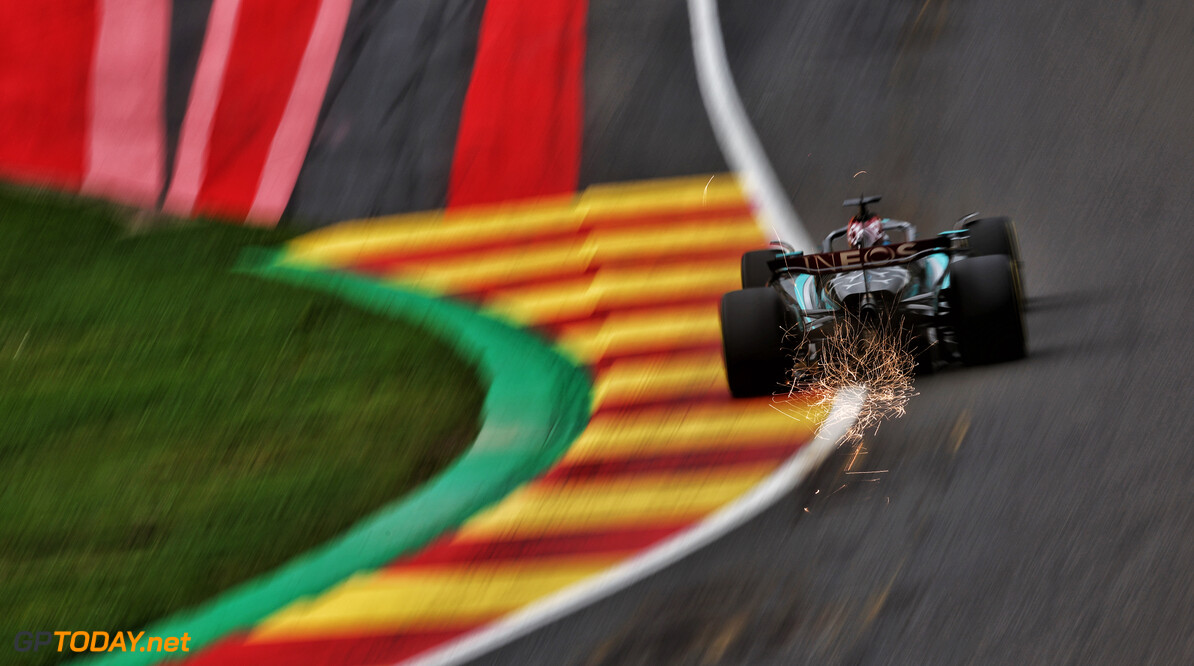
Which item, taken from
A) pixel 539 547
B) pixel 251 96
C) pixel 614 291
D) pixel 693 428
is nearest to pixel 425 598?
pixel 539 547

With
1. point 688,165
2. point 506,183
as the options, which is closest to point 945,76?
point 688,165

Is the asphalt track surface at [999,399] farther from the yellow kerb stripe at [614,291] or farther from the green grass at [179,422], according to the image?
the green grass at [179,422]

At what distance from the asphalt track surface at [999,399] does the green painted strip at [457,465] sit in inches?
62.9

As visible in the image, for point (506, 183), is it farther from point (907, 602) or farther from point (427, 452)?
point (907, 602)

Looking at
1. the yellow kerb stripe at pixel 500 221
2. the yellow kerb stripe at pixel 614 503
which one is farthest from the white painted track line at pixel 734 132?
the yellow kerb stripe at pixel 614 503

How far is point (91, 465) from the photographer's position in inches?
340

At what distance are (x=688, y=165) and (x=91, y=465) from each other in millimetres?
6945

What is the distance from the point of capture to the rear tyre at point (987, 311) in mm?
7844

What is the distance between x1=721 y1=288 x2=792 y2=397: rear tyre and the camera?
8031mm

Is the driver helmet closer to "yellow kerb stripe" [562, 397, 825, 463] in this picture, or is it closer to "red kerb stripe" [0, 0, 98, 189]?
"yellow kerb stripe" [562, 397, 825, 463]

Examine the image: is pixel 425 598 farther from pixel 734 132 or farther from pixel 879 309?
pixel 734 132

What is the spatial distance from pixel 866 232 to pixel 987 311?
3.41 feet

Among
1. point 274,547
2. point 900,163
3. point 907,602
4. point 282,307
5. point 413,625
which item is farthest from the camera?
point 900,163

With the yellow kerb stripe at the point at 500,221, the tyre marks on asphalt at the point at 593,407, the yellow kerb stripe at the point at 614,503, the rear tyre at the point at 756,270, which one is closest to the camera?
the tyre marks on asphalt at the point at 593,407
